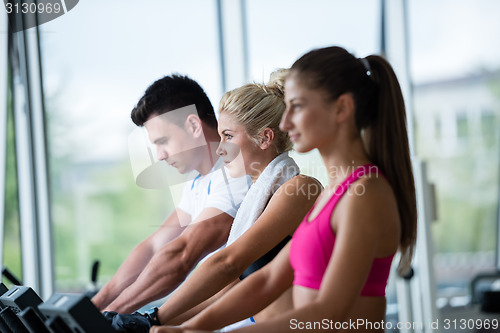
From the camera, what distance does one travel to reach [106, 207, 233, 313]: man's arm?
184 centimetres

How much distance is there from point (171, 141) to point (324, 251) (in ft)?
2.83

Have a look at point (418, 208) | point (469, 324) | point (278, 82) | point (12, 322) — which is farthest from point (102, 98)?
point (469, 324)

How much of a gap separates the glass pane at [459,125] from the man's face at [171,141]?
113 inches

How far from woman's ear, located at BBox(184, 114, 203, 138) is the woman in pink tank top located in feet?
2.41

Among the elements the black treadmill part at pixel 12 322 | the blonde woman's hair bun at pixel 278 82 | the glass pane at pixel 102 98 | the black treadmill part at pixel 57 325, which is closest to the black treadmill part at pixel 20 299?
the black treadmill part at pixel 12 322

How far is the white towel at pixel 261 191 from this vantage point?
167 cm

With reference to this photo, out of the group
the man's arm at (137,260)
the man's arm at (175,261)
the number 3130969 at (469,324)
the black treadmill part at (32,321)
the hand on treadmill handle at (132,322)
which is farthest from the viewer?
the number 3130969 at (469,324)

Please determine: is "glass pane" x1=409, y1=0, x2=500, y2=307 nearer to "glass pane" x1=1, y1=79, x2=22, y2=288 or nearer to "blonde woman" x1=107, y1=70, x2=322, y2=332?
"glass pane" x1=1, y1=79, x2=22, y2=288

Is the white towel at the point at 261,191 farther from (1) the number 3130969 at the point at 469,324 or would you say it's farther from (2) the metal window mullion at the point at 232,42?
(1) the number 3130969 at the point at 469,324

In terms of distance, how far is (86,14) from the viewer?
3779 mm

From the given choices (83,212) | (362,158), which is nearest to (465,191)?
(83,212)

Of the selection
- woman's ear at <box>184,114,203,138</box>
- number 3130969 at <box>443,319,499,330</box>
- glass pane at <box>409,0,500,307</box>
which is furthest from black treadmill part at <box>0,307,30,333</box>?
number 3130969 at <box>443,319,499,330</box>

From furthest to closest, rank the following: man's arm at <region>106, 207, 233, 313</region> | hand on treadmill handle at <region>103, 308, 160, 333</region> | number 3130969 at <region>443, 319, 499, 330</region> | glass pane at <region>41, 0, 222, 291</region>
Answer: number 3130969 at <region>443, 319, 499, 330</region> → glass pane at <region>41, 0, 222, 291</region> → man's arm at <region>106, 207, 233, 313</region> → hand on treadmill handle at <region>103, 308, 160, 333</region>

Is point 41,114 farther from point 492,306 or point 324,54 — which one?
point 492,306
